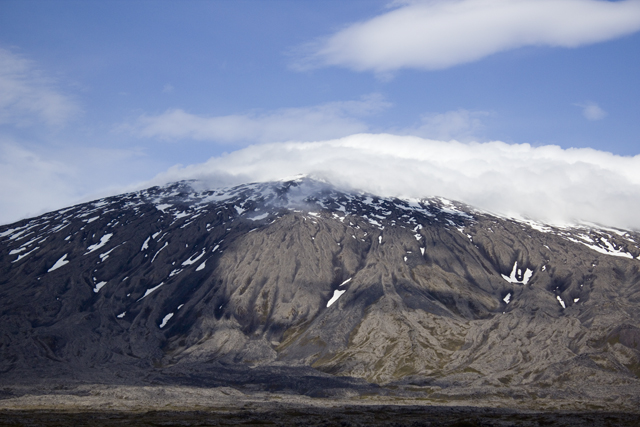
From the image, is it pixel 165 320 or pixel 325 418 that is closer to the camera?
pixel 325 418

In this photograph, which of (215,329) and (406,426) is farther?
(215,329)

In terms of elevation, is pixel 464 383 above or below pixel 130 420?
below

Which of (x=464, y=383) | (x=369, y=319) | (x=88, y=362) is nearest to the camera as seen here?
(x=464, y=383)

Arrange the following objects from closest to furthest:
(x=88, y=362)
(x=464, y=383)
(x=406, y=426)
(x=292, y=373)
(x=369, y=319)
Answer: (x=406, y=426) → (x=464, y=383) → (x=292, y=373) → (x=88, y=362) → (x=369, y=319)

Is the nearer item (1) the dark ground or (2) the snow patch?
(1) the dark ground

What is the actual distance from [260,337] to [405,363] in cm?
4925

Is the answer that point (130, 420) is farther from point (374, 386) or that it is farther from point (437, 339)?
point (437, 339)

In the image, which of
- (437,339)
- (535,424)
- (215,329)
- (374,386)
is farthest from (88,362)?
(535,424)

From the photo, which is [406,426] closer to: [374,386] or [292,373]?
[374,386]

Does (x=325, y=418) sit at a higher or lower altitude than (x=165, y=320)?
lower

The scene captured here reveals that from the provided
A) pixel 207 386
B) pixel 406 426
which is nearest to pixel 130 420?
pixel 406 426

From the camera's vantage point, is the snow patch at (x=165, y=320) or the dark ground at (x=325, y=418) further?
the snow patch at (x=165, y=320)

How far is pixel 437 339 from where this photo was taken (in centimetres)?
17200

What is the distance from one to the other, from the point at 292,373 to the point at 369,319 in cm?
4027
